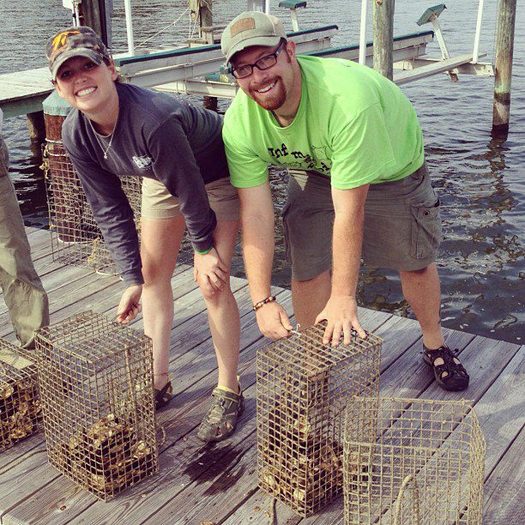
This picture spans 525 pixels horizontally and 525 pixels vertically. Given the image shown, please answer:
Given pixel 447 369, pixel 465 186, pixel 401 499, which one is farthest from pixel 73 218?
pixel 465 186

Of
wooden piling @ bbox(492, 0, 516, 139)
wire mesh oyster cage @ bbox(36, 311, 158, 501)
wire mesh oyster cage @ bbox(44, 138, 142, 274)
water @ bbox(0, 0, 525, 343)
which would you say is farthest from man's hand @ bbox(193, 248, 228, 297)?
wooden piling @ bbox(492, 0, 516, 139)

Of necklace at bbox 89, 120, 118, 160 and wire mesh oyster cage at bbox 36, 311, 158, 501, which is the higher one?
necklace at bbox 89, 120, 118, 160

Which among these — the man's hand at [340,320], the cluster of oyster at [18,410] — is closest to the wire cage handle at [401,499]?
the man's hand at [340,320]

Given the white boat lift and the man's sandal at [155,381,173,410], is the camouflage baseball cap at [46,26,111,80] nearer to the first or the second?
the man's sandal at [155,381,173,410]

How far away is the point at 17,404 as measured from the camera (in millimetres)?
3719

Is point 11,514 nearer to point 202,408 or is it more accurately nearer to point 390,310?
point 202,408

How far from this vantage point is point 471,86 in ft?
57.2

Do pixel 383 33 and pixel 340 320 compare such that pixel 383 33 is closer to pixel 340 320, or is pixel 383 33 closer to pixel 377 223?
pixel 377 223

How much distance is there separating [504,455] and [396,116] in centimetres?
160

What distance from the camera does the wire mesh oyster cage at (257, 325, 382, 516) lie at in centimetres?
305

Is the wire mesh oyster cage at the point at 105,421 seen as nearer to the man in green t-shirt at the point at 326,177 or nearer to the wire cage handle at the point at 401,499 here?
the man in green t-shirt at the point at 326,177

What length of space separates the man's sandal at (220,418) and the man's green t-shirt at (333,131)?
107 cm

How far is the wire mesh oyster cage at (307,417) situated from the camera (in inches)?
120

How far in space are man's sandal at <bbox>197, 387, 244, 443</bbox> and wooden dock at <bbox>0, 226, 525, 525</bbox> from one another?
0.17 feet
